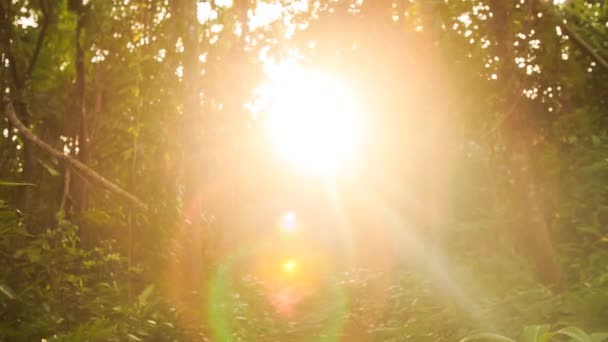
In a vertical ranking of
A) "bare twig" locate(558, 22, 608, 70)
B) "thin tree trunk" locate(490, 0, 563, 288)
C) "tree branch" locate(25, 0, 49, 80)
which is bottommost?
"thin tree trunk" locate(490, 0, 563, 288)

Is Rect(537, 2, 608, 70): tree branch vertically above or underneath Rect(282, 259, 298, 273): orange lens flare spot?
underneath

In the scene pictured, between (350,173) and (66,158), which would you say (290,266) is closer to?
(350,173)

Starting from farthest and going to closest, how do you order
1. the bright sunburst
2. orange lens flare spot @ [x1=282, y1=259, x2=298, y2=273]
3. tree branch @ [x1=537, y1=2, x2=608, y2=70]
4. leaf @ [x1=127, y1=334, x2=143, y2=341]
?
orange lens flare spot @ [x1=282, y1=259, x2=298, y2=273] → the bright sunburst → tree branch @ [x1=537, y1=2, x2=608, y2=70] → leaf @ [x1=127, y1=334, x2=143, y2=341]

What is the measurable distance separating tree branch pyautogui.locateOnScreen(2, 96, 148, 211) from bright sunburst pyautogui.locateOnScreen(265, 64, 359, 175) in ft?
14.8

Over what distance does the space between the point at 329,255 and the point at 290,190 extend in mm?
2500

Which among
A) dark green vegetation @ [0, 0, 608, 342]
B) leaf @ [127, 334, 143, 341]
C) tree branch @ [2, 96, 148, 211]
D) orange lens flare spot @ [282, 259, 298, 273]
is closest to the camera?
leaf @ [127, 334, 143, 341]

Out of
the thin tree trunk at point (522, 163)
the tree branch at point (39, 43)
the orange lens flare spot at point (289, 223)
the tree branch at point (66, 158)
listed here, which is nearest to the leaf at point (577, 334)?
the thin tree trunk at point (522, 163)

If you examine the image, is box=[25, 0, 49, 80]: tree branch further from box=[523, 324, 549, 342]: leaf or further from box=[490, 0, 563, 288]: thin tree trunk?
box=[523, 324, 549, 342]: leaf

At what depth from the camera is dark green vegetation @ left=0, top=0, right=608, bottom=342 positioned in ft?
20.6

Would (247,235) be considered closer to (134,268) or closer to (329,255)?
(329,255)

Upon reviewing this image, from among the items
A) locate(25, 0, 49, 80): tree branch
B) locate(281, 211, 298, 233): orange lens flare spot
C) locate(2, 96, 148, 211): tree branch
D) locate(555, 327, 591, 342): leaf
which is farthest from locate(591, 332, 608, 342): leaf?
locate(281, 211, 298, 233): orange lens flare spot

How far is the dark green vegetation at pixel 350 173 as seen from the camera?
248 inches

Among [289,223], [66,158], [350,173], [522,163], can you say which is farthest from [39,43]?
[289,223]

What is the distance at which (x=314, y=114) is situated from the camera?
12.9 metres
